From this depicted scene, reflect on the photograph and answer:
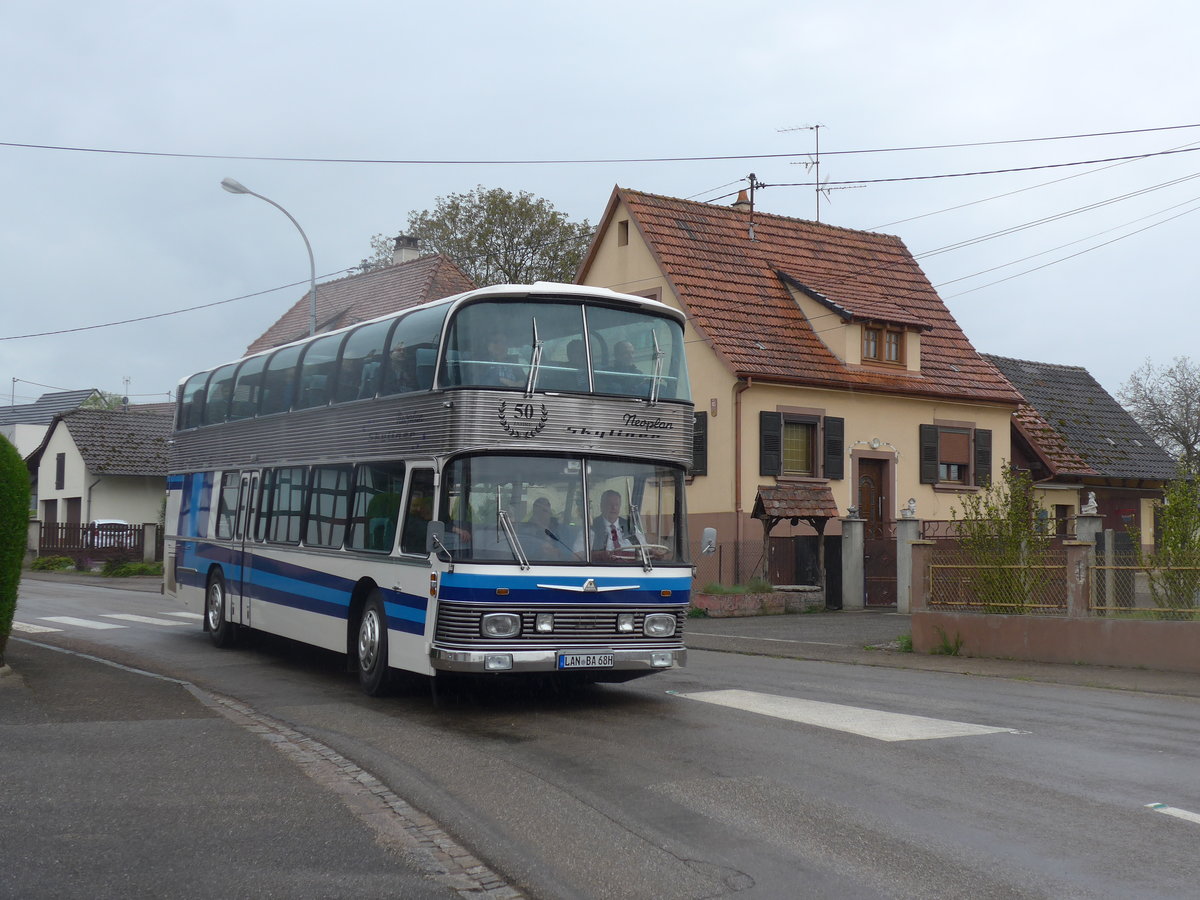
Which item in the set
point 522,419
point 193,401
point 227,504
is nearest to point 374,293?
point 193,401

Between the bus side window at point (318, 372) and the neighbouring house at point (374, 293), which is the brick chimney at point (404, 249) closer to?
the neighbouring house at point (374, 293)

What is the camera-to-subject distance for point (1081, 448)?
39.4 metres

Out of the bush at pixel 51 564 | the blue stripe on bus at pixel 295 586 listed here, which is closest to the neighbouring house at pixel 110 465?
the bush at pixel 51 564

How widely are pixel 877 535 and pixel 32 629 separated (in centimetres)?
1961

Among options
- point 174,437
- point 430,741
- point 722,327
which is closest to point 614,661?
point 430,741

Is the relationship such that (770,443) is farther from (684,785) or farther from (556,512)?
(684,785)

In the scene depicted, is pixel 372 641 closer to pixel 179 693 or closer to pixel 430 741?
pixel 179 693

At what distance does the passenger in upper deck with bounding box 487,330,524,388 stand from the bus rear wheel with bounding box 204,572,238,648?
7754 mm

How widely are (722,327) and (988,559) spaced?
14799mm

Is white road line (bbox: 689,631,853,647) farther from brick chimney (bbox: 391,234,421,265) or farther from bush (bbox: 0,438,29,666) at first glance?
brick chimney (bbox: 391,234,421,265)

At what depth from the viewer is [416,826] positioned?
6.99m

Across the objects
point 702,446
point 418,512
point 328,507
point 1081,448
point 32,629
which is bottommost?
point 32,629

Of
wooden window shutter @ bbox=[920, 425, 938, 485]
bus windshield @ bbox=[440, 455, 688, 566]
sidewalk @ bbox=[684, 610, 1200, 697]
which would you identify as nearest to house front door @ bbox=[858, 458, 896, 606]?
wooden window shutter @ bbox=[920, 425, 938, 485]

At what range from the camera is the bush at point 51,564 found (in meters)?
46.9
